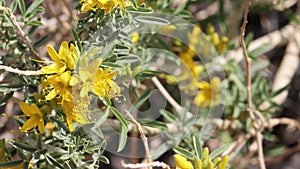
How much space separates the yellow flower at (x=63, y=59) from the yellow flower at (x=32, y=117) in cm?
13

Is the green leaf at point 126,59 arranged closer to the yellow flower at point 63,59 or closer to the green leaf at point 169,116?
the yellow flower at point 63,59

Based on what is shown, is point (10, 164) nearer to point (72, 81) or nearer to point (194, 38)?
point (72, 81)

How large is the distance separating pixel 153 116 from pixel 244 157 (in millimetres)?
502

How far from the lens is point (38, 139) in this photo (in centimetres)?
146

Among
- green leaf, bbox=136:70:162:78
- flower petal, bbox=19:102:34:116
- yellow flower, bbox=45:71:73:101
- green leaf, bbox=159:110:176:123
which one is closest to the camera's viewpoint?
yellow flower, bbox=45:71:73:101

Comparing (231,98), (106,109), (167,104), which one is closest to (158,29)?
(167,104)

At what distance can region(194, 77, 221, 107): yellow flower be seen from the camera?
6.82 ft

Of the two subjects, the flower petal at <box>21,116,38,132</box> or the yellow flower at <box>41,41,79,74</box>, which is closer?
the yellow flower at <box>41,41,79,74</box>

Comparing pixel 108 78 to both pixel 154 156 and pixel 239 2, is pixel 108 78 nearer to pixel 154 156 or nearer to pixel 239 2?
pixel 154 156

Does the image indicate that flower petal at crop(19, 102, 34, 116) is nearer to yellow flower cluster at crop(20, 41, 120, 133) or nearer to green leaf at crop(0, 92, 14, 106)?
yellow flower cluster at crop(20, 41, 120, 133)

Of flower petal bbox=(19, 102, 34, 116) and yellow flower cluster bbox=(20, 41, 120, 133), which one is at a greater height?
yellow flower cluster bbox=(20, 41, 120, 133)

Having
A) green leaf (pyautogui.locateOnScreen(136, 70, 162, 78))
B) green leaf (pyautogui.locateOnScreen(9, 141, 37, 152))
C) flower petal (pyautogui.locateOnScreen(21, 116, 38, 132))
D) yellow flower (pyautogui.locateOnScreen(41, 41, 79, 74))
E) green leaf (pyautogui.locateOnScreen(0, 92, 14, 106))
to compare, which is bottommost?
green leaf (pyautogui.locateOnScreen(9, 141, 37, 152))

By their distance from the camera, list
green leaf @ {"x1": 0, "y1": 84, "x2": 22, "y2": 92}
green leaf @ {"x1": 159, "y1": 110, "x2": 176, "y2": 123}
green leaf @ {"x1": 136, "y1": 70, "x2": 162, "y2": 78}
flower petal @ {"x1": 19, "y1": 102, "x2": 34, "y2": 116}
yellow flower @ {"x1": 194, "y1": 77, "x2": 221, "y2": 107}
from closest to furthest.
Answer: flower petal @ {"x1": 19, "y1": 102, "x2": 34, "y2": 116}, green leaf @ {"x1": 0, "y1": 84, "x2": 22, "y2": 92}, green leaf @ {"x1": 136, "y1": 70, "x2": 162, "y2": 78}, green leaf @ {"x1": 159, "y1": 110, "x2": 176, "y2": 123}, yellow flower @ {"x1": 194, "y1": 77, "x2": 221, "y2": 107}

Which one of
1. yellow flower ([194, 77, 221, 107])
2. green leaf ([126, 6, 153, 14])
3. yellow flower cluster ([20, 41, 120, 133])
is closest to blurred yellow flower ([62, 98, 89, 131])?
yellow flower cluster ([20, 41, 120, 133])
